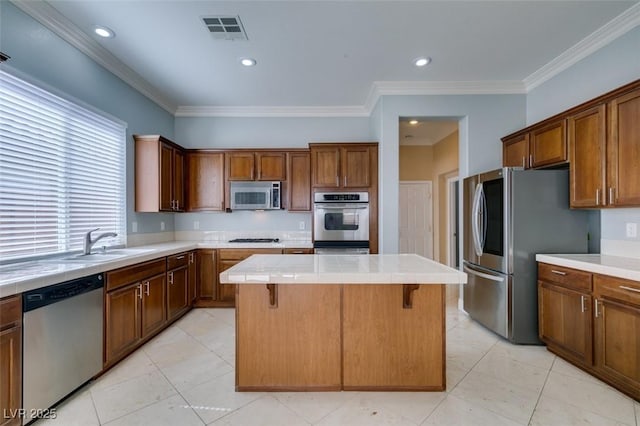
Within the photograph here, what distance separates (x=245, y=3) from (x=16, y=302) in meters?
2.57

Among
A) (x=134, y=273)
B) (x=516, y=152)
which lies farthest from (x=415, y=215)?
(x=134, y=273)

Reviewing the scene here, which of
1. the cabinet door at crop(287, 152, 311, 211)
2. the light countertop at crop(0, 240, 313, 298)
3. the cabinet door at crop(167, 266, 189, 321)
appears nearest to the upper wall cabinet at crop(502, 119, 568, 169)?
the cabinet door at crop(287, 152, 311, 211)

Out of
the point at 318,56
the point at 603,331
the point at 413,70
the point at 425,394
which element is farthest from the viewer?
the point at 413,70

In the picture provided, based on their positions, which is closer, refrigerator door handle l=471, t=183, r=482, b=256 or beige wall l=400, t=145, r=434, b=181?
refrigerator door handle l=471, t=183, r=482, b=256

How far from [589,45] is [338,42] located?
8.21ft

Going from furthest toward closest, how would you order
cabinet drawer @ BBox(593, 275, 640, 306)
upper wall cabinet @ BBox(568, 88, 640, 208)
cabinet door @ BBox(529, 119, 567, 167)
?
cabinet door @ BBox(529, 119, 567, 167)
upper wall cabinet @ BBox(568, 88, 640, 208)
cabinet drawer @ BBox(593, 275, 640, 306)

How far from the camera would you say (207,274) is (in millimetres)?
3932

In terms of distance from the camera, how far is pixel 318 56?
297 centimetres

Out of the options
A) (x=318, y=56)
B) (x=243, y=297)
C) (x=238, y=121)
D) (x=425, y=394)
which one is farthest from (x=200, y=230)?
(x=425, y=394)

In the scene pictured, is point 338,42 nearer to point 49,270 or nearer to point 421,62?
point 421,62

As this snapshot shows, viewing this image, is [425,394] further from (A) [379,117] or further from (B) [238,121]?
(B) [238,121]

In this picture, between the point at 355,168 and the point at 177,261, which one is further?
the point at 355,168

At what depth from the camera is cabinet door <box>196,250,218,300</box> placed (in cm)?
392

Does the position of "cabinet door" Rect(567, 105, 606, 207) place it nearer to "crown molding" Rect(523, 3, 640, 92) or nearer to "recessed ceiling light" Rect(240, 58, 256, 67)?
"crown molding" Rect(523, 3, 640, 92)
